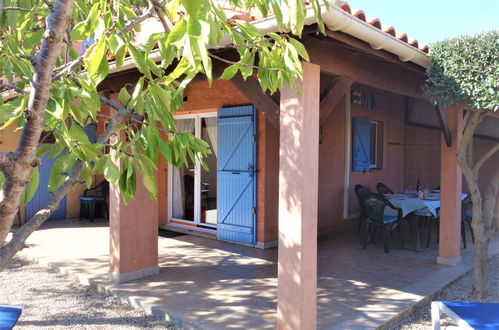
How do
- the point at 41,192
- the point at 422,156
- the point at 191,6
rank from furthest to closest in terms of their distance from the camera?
the point at 422,156 → the point at 41,192 → the point at 191,6

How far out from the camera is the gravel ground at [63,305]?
368 cm

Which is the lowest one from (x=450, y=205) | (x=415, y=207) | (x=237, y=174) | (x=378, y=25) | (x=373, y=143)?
(x=415, y=207)

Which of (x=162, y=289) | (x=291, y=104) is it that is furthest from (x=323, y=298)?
(x=291, y=104)

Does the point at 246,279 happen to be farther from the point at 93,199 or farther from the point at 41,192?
the point at 41,192

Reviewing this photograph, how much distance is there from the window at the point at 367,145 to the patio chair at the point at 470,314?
5.25 meters

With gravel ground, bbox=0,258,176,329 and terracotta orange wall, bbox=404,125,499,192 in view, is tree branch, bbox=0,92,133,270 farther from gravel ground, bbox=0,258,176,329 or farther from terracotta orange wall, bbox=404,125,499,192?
terracotta orange wall, bbox=404,125,499,192

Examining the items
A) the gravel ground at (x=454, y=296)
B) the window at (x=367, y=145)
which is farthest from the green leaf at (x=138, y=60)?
the window at (x=367, y=145)

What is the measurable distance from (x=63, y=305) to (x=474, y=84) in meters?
4.53

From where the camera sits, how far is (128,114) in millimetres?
1729

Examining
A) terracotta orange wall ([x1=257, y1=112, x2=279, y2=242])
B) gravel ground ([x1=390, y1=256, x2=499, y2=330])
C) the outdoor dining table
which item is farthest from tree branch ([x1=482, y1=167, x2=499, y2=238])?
terracotta orange wall ([x1=257, y1=112, x2=279, y2=242])

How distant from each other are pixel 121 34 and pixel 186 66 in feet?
1.03

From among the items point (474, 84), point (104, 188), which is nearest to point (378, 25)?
point (474, 84)

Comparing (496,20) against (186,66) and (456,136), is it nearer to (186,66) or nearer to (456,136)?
(456,136)

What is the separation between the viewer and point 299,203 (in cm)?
314
